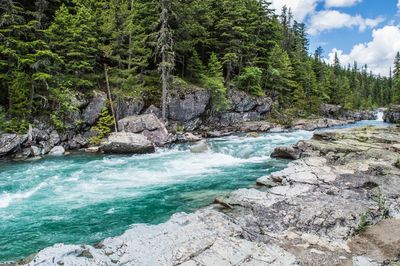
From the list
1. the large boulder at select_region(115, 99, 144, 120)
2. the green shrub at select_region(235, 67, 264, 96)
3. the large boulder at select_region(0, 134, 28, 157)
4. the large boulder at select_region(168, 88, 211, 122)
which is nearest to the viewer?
the large boulder at select_region(0, 134, 28, 157)

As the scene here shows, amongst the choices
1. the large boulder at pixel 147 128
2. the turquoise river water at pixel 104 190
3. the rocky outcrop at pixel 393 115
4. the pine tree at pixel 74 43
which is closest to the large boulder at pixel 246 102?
the large boulder at pixel 147 128

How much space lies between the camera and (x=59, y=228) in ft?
30.1

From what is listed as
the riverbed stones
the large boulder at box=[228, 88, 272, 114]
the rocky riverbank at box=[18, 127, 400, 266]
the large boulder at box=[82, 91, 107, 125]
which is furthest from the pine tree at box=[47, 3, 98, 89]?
the rocky riverbank at box=[18, 127, 400, 266]

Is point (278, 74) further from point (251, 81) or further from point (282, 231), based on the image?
point (282, 231)

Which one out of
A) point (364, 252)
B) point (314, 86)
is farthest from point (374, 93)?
point (364, 252)

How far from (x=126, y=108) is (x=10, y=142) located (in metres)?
9.92

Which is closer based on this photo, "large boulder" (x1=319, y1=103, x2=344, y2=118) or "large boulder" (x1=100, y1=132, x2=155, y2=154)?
"large boulder" (x1=100, y1=132, x2=155, y2=154)

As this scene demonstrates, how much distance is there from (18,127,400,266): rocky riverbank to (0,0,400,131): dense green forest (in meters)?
18.8

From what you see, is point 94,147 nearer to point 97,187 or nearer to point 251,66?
point 97,187

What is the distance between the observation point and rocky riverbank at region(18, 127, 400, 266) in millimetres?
6035

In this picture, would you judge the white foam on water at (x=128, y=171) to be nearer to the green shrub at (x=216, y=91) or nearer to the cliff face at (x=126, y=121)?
the cliff face at (x=126, y=121)

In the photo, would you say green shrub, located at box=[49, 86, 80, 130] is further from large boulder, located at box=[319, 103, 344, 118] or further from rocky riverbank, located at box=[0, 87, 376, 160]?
large boulder, located at box=[319, 103, 344, 118]

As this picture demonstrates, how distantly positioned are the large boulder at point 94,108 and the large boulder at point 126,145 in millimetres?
4373

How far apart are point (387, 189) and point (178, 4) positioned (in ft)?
88.9
